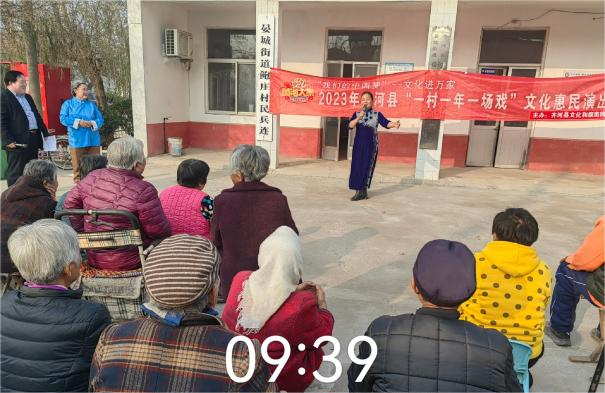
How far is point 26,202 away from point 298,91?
5571mm

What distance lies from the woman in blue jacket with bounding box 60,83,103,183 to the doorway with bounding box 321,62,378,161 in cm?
478

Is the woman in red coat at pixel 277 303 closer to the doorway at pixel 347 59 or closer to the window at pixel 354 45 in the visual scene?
the doorway at pixel 347 59

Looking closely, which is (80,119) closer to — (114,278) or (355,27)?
(114,278)

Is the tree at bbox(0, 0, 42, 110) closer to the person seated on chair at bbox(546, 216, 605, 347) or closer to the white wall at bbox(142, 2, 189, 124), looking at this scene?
the white wall at bbox(142, 2, 189, 124)

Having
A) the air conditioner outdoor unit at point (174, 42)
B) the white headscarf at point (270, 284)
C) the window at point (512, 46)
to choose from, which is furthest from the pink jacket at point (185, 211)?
the window at point (512, 46)

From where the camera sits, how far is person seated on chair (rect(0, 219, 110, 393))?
55.3 inches

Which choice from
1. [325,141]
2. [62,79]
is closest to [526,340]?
[325,141]

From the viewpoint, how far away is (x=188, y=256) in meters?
1.26

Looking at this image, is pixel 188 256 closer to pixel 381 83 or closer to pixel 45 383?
pixel 45 383

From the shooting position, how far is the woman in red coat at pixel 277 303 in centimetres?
171

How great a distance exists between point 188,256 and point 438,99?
6571 millimetres

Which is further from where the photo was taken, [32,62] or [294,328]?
[32,62]

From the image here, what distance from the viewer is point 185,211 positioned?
2893 millimetres

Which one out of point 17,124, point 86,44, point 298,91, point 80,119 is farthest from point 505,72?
point 86,44
